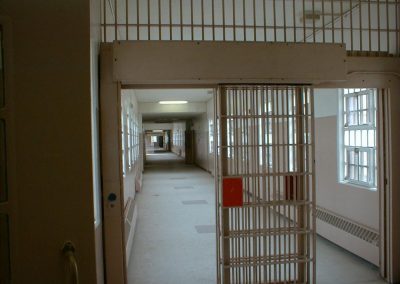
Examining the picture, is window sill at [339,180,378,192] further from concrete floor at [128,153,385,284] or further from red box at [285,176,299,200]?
red box at [285,176,299,200]

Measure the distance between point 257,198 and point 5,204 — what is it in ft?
9.87

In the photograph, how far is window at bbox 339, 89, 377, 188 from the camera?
4.46m

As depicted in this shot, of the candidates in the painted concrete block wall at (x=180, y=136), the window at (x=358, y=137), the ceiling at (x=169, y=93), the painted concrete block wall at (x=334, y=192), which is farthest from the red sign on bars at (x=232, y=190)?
the painted concrete block wall at (x=180, y=136)

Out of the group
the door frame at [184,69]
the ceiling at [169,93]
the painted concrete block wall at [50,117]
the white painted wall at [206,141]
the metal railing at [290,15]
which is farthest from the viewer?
the white painted wall at [206,141]

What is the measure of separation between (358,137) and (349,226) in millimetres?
1245

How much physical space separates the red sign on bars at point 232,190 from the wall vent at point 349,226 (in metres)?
2.03

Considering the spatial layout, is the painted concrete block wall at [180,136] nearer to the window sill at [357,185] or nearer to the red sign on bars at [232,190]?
the window sill at [357,185]

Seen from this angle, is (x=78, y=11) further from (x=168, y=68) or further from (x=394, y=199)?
(x=394, y=199)

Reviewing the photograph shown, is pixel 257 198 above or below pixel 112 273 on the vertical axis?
above

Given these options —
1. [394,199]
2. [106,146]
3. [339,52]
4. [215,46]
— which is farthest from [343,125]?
[106,146]

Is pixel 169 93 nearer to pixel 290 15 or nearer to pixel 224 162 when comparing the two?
pixel 290 15

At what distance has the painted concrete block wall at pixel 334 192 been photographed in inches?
173

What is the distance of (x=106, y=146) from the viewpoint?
318 centimetres

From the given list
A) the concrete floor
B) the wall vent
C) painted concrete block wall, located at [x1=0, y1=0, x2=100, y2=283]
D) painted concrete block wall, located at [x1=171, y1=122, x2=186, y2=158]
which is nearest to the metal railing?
the wall vent
